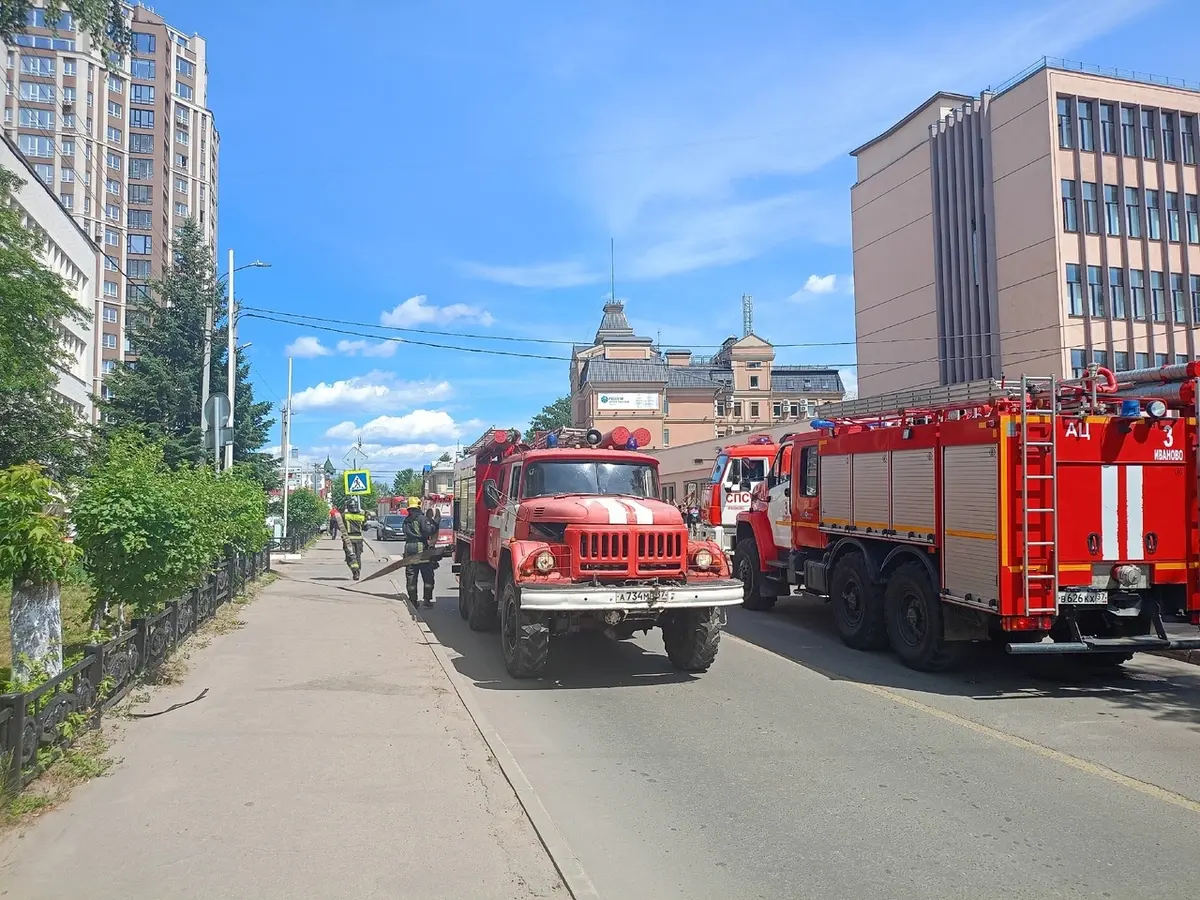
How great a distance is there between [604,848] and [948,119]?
42.9 m

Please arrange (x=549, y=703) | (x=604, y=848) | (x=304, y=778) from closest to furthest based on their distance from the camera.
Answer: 1. (x=604, y=848)
2. (x=304, y=778)
3. (x=549, y=703)

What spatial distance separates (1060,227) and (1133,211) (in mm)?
4426

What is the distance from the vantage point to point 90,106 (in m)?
70.4

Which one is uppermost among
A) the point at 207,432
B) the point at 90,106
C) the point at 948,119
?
the point at 90,106

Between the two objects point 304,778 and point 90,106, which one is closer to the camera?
point 304,778

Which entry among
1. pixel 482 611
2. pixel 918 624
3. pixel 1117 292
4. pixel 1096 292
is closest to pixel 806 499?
pixel 918 624

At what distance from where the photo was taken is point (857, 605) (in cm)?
1102

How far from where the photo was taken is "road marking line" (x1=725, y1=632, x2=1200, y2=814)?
554 centimetres

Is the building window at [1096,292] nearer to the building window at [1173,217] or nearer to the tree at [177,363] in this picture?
the building window at [1173,217]

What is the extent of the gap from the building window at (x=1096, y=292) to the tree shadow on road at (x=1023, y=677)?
30.3 metres

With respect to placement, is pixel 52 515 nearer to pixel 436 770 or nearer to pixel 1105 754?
pixel 436 770

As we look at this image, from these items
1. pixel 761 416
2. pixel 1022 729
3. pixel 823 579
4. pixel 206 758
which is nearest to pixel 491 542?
pixel 823 579

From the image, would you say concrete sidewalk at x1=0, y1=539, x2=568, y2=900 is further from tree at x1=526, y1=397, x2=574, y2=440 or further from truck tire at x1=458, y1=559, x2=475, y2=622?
tree at x1=526, y1=397, x2=574, y2=440

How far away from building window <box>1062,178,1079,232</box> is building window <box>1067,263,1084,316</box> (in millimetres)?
1648
